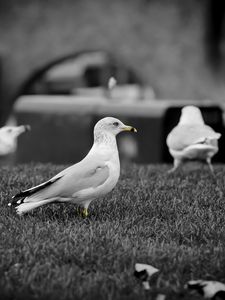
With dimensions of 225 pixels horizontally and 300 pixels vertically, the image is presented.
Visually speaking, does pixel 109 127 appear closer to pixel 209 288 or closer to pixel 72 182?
pixel 72 182

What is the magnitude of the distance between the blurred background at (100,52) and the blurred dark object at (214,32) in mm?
18

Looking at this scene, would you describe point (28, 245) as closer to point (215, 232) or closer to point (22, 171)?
point (215, 232)

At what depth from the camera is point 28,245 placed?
13.4 ft

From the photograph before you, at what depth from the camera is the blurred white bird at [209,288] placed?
10.9 feet

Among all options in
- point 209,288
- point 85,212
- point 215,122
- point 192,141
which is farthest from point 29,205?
point 215,122

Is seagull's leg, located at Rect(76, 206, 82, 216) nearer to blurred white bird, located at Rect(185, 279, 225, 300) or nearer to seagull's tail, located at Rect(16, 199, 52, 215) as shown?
seagull's tail, located at Rect(16, 199, 52, 215)

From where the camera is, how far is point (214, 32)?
13.2 meters

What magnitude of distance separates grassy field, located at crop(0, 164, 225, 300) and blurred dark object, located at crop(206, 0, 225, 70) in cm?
734

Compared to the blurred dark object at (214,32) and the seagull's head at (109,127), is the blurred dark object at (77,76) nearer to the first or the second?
the blurred dark object at (214,32)

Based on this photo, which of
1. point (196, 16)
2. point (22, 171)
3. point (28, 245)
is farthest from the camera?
point (196, 16)

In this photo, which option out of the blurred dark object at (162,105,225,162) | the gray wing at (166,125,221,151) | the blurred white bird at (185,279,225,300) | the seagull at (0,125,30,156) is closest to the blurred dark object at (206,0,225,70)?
the blurred dark object at (162,105,225,162)

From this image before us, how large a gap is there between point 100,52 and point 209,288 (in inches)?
413

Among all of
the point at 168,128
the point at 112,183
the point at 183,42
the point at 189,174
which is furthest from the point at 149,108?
the point at 112,183

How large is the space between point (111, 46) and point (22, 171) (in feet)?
21.9
